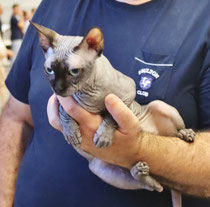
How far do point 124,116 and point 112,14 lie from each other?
41 centimetres

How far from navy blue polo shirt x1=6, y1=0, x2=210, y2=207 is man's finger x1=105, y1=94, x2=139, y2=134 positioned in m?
0.16

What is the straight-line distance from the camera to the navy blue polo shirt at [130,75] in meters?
0.97

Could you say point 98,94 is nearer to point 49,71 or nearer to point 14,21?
point 49,71

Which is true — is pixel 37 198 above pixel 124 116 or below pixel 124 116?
below

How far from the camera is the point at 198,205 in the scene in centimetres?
102

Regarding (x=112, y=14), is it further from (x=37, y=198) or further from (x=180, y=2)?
(x=37, y=198)

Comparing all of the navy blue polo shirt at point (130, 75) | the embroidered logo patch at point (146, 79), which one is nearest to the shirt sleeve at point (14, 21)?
the navy blue polo shirt at point (130, 75)

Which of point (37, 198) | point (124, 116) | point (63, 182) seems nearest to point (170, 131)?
point (124, 116)

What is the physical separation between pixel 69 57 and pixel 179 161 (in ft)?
1.39

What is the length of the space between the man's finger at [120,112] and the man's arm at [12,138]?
23.5 inches

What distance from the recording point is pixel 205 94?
0.96 meters

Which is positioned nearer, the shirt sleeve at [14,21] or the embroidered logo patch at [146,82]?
the embroidered logo patch at [146,82]

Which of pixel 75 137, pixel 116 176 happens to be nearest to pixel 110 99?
pixel 75 137

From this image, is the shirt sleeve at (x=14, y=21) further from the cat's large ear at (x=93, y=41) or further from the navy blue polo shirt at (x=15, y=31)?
the cat's large ear at (x=93, y=41)
